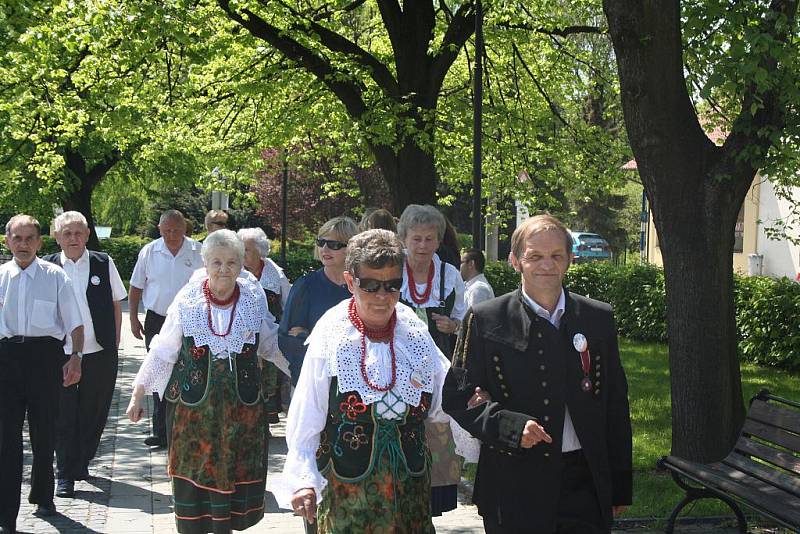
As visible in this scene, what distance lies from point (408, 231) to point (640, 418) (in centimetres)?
628

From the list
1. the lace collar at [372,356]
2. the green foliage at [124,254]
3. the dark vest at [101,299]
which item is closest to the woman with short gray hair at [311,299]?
the lace collar at [372,356]

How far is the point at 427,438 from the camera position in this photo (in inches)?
197

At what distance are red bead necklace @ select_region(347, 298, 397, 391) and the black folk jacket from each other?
23 cm

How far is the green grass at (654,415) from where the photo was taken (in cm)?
793

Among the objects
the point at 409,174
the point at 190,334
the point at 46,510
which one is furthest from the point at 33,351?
the point at 409,174

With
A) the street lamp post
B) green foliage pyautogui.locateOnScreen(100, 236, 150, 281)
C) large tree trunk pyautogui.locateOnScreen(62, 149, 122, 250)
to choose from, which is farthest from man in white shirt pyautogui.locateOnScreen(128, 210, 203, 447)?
green foliage pyautogui.locateOnScreen(100, 236, 150, 281)

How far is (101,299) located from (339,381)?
521 centimetres

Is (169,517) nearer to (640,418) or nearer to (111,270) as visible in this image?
(111,270)

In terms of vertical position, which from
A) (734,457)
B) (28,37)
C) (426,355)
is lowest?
(734,457)

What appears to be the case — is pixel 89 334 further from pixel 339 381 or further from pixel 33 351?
pixel 339 381

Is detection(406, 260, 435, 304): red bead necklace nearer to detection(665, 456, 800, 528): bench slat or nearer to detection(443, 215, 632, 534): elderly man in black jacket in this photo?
detection(665, 456, 800, 528): bench slat

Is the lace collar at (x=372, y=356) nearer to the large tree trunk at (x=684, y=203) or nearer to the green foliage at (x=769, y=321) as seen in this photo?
the large tree trunk at (x=684, y=203)

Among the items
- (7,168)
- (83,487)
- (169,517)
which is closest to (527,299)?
(169,517)

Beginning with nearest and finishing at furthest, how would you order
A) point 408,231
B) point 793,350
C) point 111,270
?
point 408,231 < point 111,270 < point 793,350
